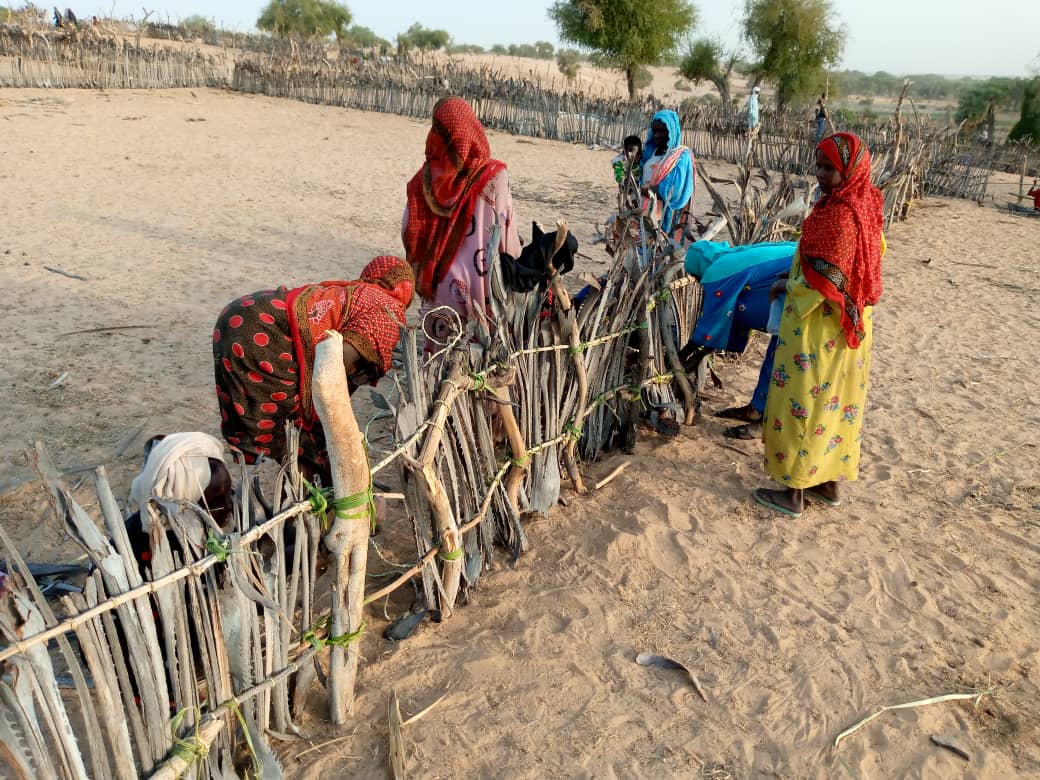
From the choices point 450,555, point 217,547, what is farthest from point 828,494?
point 217,547

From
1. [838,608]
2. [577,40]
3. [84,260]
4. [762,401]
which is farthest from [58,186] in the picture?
[577,40]

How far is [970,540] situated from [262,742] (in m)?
2.71

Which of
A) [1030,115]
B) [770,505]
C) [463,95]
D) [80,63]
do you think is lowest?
[770,505]

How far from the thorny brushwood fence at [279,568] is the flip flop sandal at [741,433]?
0.65 metres

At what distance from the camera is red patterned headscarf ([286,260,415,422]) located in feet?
7.20

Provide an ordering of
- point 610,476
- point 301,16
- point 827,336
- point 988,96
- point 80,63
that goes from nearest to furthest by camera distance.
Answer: point 827,336
point 610,476
point 80,63
point 988,96
point 301,16

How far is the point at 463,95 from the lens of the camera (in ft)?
49.5

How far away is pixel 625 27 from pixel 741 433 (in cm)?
2216

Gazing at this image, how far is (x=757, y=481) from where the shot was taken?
10.8ft

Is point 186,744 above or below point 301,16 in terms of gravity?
below

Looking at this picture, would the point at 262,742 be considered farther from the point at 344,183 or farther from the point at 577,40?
the point at 577,40

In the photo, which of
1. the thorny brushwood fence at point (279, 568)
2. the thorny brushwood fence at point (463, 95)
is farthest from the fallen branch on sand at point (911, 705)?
the thorny brushwood fence at point (463, 95)

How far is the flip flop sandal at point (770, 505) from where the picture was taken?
3.02 metres

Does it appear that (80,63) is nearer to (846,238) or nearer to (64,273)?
(64,273)
